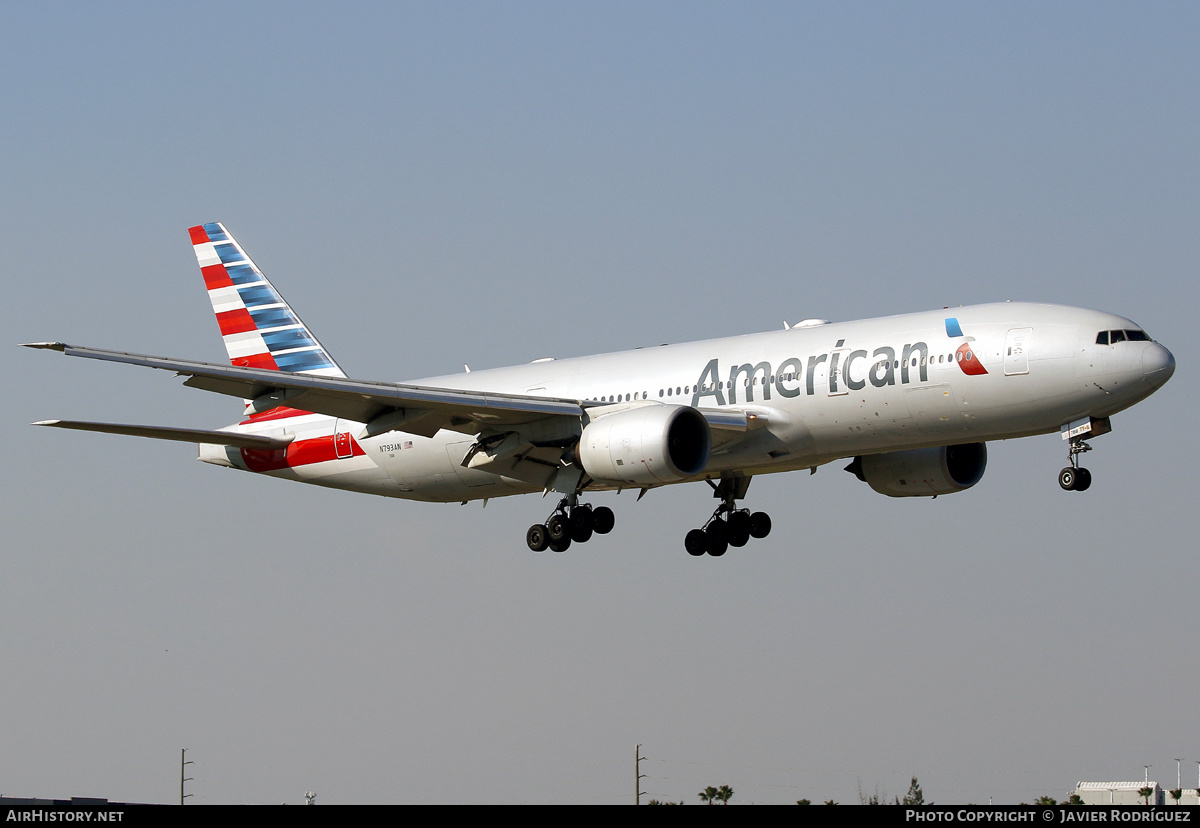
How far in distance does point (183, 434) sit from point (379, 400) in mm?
7294

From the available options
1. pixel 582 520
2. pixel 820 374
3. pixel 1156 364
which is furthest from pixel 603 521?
pixel 1156 364

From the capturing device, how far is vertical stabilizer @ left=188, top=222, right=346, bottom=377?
47.7 m

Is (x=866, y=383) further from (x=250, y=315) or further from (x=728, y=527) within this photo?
(x=250, y=315)

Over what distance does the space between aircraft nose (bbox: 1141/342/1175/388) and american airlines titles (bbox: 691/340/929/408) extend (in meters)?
4.66

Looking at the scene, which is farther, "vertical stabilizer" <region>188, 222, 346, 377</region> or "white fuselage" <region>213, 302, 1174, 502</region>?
"vertical stabilizer" <region>188, 222, 346, 377</region>

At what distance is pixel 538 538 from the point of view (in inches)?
1571

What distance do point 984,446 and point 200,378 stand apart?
2088 centimetres

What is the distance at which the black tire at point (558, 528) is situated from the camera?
39469mm

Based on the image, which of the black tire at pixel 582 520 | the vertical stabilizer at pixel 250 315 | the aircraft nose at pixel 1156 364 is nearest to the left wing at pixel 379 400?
the black tire at pixel 582 520

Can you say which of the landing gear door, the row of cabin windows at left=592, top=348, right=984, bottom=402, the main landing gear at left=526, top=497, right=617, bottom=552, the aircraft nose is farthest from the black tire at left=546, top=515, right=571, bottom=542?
the aircraft nose

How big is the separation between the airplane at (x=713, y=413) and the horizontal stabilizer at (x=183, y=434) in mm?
64

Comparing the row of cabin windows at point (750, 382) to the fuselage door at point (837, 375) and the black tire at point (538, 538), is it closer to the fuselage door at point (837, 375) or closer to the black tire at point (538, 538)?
the fuselage door at point (837, 375)

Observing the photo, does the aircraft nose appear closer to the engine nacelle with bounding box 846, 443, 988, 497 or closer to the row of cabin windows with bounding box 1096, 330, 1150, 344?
the row of cabin windows with bounding box 1096, 330, 1150, 344
